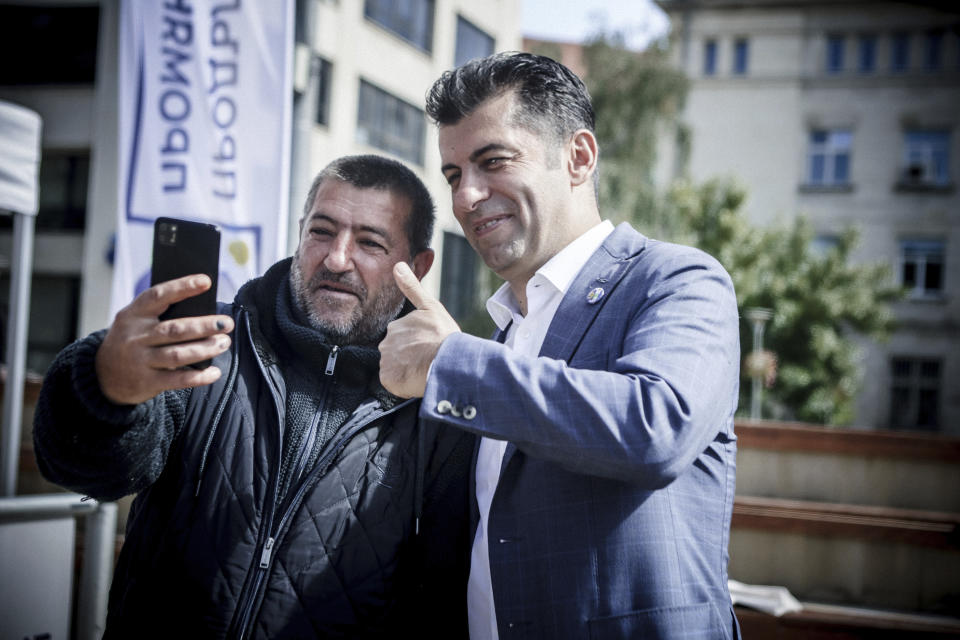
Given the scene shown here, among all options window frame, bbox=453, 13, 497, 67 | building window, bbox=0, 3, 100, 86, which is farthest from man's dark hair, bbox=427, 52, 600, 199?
window frame, bbox=453, 13, 497, 67

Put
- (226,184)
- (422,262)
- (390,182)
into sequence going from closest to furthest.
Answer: (390,182) → (422,262) → (226,184)

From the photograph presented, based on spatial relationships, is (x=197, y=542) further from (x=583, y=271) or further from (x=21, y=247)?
(x=21, y=247)

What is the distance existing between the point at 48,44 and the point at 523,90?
61.3 ft

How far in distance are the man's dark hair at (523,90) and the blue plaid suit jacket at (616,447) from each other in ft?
1.50

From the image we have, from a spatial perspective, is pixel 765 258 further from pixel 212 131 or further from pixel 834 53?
pixel 212 131

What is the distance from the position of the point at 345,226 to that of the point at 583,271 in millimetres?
730

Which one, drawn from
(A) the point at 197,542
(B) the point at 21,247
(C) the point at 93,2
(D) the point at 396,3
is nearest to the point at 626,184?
(D) the point at 396,3

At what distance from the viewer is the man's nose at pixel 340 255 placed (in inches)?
86.7

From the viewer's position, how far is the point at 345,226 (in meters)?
2.25

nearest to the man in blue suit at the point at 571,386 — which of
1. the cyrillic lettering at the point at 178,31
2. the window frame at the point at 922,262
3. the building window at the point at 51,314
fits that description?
the cyrillic lettering at the point at 178,31

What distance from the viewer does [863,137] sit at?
2634cm

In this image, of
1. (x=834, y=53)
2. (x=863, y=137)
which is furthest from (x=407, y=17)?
(x=834, y=53)

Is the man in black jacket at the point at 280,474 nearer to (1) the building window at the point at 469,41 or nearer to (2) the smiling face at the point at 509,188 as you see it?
(2) the smiling face at the point at 509,188

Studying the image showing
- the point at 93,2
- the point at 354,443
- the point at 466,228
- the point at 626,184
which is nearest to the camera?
the point at 354,443
